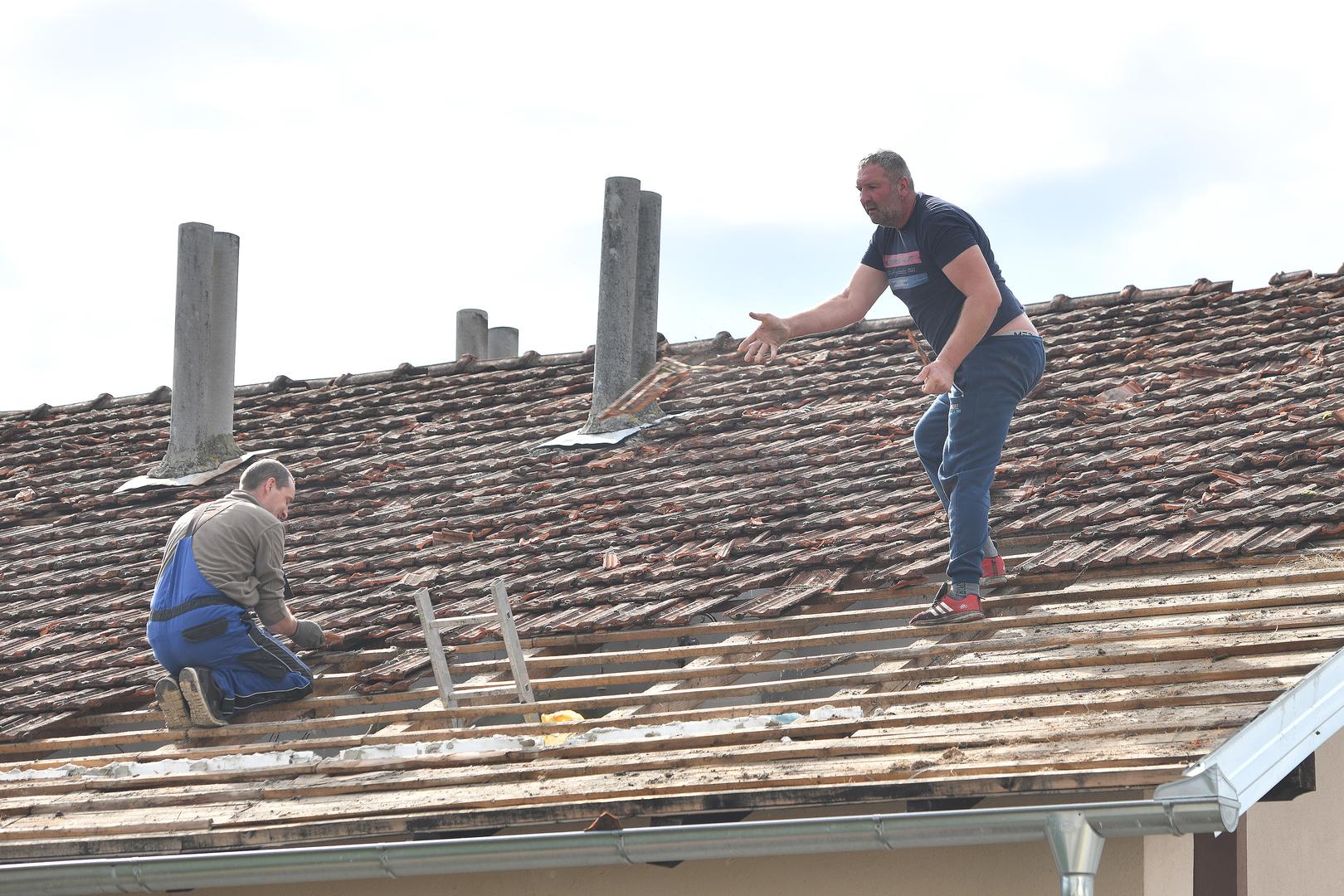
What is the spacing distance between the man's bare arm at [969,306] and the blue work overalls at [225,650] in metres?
2.80

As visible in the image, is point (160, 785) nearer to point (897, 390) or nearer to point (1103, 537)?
point (1103, 537)

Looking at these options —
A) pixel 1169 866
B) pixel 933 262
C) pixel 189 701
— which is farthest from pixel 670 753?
pixel 189 701

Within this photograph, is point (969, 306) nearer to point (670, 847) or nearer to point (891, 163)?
point (891, 163)

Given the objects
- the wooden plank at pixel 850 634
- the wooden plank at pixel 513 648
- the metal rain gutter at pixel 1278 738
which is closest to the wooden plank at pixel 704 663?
the wooden plank at pixel 850 634

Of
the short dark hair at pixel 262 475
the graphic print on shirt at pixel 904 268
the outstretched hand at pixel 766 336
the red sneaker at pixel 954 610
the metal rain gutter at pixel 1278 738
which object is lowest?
the metal rain gutter at pixel 1278 738

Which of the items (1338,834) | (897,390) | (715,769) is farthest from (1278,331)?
(715,769)

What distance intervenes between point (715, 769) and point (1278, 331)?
221 inches

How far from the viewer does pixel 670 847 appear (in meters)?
4.07

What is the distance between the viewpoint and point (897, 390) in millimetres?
9312

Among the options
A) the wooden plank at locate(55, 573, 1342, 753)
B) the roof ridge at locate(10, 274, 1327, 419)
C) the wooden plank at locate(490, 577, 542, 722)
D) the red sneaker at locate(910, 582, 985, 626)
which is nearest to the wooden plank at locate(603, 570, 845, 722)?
the wooden plank at locate(55, 573, 1342, 753)

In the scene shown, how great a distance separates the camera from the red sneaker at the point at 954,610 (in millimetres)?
5594

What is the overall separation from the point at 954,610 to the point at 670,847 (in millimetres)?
1907

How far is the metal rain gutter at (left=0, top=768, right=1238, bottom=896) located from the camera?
3680 millimetres

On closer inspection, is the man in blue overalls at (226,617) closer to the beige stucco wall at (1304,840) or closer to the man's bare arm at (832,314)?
the man's bare arm at (832,314)
